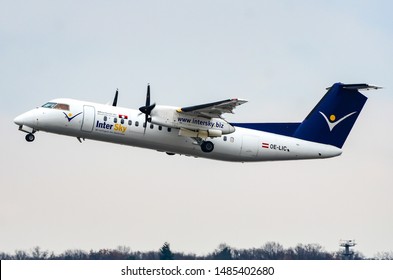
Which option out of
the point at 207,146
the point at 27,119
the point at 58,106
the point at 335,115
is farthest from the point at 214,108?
the point at 27,119

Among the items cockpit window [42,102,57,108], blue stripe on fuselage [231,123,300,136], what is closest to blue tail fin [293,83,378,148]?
blue stripe on fuselage [231,123,300,136]

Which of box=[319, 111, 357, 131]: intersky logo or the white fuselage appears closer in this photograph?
the white fuselage

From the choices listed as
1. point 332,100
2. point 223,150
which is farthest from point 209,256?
point 332,100

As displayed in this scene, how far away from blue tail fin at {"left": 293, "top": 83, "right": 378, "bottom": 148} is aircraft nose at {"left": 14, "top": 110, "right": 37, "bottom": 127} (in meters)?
9.86

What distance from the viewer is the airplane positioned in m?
35.3

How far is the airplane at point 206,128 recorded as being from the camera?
35.3m

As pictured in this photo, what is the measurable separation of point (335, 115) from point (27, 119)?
1161 centimetres

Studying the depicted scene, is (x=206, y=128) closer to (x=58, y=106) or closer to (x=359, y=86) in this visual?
(x=58, y=106)

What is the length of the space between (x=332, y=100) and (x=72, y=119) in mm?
10137

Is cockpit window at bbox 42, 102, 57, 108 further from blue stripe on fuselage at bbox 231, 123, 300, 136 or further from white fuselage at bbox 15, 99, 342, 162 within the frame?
blue stripe on fuselage at bbox 231, 123, 300, 136

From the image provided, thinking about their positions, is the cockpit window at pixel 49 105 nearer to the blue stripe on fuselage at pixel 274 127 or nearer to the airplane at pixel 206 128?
the airplane at pixel 206 128

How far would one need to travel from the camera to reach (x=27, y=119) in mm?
35344

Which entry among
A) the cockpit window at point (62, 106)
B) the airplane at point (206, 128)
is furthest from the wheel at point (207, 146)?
the cockpit window at point (62, 106)

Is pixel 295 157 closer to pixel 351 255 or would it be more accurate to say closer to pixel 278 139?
pixel 278 139
